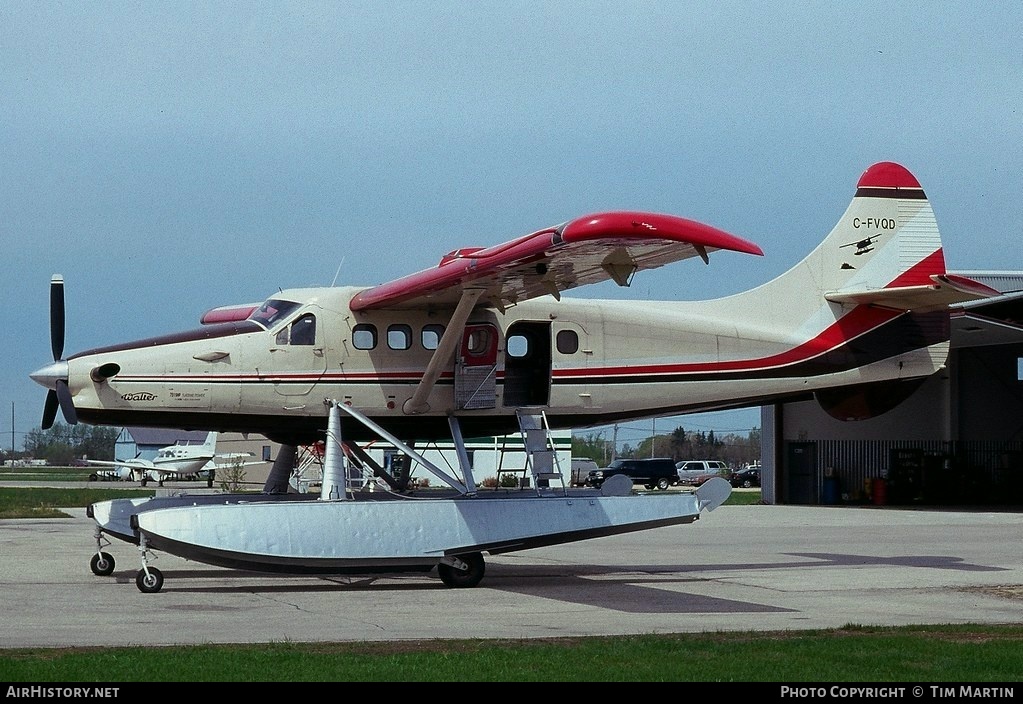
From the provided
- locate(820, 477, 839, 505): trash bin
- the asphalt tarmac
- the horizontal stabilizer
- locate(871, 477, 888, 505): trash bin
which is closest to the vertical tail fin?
locate(820, 477, 839, 505): trash bin

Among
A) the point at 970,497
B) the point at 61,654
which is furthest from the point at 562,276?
the point at 970,497

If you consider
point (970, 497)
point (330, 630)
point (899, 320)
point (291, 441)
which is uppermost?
point (899, 320)

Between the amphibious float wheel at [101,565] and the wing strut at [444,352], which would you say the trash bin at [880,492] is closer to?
the wing strut at [444,352]

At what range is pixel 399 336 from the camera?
16.1 metres

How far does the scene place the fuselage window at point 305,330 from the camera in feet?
51.6

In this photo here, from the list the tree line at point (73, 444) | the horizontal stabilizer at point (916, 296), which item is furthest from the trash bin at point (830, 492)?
the tree line at point (73, 444)

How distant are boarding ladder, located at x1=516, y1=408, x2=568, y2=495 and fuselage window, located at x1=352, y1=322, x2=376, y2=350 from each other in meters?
2.22

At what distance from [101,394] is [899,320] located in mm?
11500

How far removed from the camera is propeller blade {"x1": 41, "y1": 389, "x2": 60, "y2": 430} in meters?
15.2

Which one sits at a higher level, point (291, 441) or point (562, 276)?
point (562, 276)

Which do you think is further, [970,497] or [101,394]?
[970,497]

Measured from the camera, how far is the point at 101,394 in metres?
14.9

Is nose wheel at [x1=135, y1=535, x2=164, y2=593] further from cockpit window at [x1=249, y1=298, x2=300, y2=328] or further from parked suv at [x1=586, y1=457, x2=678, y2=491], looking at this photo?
parked suv at [x1=586, y1=457, x2=678, y2=491]
